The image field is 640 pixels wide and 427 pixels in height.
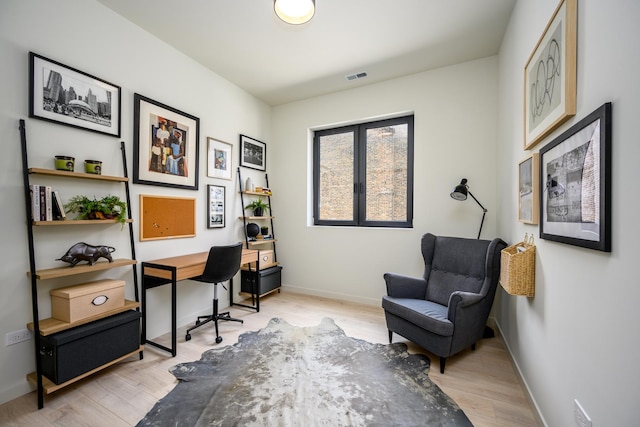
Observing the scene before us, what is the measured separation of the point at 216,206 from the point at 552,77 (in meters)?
3.27

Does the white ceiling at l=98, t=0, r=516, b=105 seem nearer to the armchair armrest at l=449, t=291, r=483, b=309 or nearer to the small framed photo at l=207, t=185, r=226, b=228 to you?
the small framed photo at l=207, t=185, r=226, b=228

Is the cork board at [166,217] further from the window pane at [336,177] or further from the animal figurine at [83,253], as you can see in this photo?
the window pane at [336,177]

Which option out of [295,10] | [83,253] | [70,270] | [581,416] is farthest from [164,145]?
[581,416]

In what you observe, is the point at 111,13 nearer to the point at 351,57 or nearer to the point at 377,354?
the point at 351,57

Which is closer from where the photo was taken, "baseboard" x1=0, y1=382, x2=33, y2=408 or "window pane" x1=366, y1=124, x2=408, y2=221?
"baseboard" x1=0, y1=382, x2=33, y2=408

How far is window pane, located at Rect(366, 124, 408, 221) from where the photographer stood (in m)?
3.60

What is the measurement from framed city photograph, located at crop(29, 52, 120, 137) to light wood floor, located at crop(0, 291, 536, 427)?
1.94m

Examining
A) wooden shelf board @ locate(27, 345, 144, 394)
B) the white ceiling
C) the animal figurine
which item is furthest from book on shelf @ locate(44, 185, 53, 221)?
the white ceiling

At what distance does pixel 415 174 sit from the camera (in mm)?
3385

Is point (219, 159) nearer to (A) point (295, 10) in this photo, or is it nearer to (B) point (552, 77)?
(A) point (295, 10)

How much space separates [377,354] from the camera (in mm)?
2355

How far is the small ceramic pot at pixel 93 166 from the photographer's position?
2111 millimetres

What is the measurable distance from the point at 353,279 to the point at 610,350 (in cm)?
288

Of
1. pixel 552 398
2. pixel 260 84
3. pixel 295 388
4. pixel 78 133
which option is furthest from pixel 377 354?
pixel 260 84
